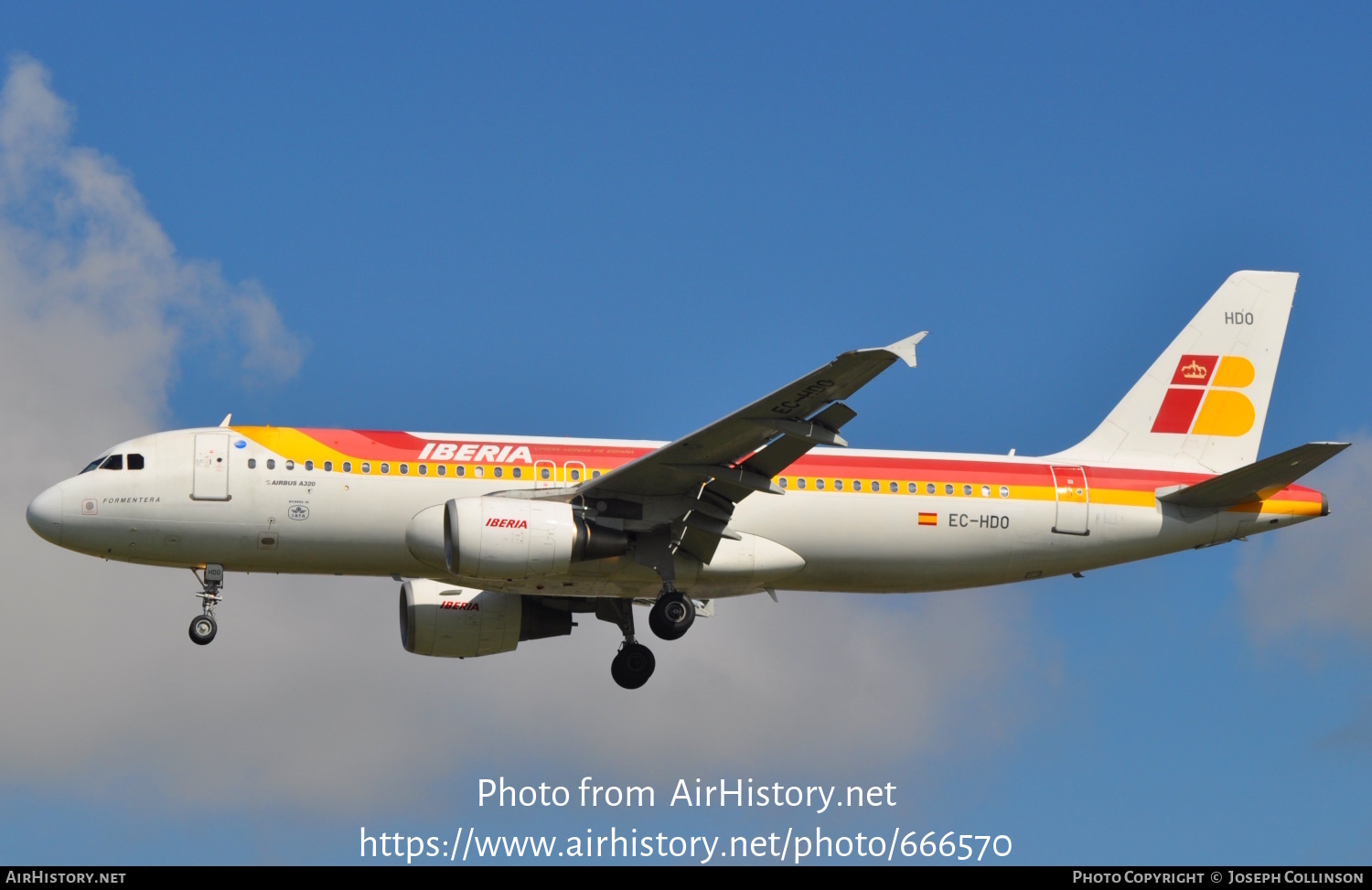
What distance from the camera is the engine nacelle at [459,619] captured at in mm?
37031

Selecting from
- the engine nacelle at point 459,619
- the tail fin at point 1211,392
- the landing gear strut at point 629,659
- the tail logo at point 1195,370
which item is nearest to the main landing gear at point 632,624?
the landing gear strut at point 629,659

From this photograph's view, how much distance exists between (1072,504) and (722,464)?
8.13m

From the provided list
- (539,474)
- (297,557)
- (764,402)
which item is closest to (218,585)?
(297,557)

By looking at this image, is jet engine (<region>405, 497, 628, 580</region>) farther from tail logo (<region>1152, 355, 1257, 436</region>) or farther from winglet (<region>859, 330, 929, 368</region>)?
tail logo (<region>1152, 355, 1257, 436</region>)

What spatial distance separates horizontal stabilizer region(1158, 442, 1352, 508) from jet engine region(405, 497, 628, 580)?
41.1ft

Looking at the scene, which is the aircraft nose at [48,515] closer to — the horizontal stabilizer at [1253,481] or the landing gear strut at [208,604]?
the landing gear strut at [208,604]

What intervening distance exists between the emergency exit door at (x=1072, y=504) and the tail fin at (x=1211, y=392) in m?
1.27

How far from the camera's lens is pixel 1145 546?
35.8m

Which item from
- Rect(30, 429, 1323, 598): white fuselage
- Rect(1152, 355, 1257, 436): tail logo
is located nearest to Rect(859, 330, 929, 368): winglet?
Rect(30, 429, 1323, 598): white fuselage

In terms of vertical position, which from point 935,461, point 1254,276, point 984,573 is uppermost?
point 1254,276

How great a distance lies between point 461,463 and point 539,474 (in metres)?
1.53

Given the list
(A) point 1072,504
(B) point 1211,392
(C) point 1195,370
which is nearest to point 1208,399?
(B) point 1211,392

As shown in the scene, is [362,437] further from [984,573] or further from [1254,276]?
[1254,276]

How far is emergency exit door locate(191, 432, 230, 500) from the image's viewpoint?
32.6m
